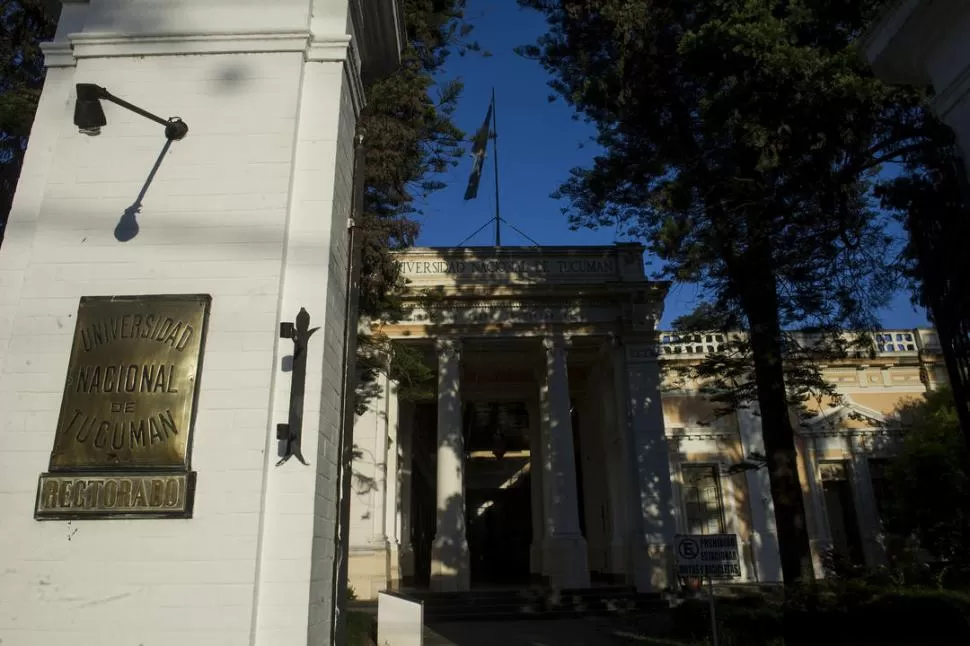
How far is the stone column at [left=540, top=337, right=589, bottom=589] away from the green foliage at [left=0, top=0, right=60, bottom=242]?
12.6 metres

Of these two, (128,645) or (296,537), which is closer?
(128,645)

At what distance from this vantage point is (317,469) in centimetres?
394

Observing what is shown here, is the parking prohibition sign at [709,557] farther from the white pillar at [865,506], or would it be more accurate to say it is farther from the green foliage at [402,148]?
the white pillar at [865,506]

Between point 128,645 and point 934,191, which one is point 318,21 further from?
point 934,191

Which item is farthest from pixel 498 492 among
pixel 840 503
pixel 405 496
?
pixel 840 503

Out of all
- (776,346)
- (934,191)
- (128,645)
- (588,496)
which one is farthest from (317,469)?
(588,496)

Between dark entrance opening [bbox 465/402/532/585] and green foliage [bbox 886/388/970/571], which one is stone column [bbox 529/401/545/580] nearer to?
dark entrance opening [bbox 465/402/532/585]

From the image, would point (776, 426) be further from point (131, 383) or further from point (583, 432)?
point (583, 432)

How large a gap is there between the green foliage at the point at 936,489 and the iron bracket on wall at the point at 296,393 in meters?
18.0

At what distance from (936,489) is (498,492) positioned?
14.4 meters

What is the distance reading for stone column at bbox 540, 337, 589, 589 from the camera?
632 inches

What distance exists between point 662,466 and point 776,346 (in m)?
7.06

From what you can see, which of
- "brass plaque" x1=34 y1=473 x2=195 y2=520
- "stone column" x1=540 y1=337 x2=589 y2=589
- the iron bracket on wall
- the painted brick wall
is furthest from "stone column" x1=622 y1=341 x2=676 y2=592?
"brass plaque" x1=34 y1=473 x2=195 y2=520

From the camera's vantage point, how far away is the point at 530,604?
48.3 ft
